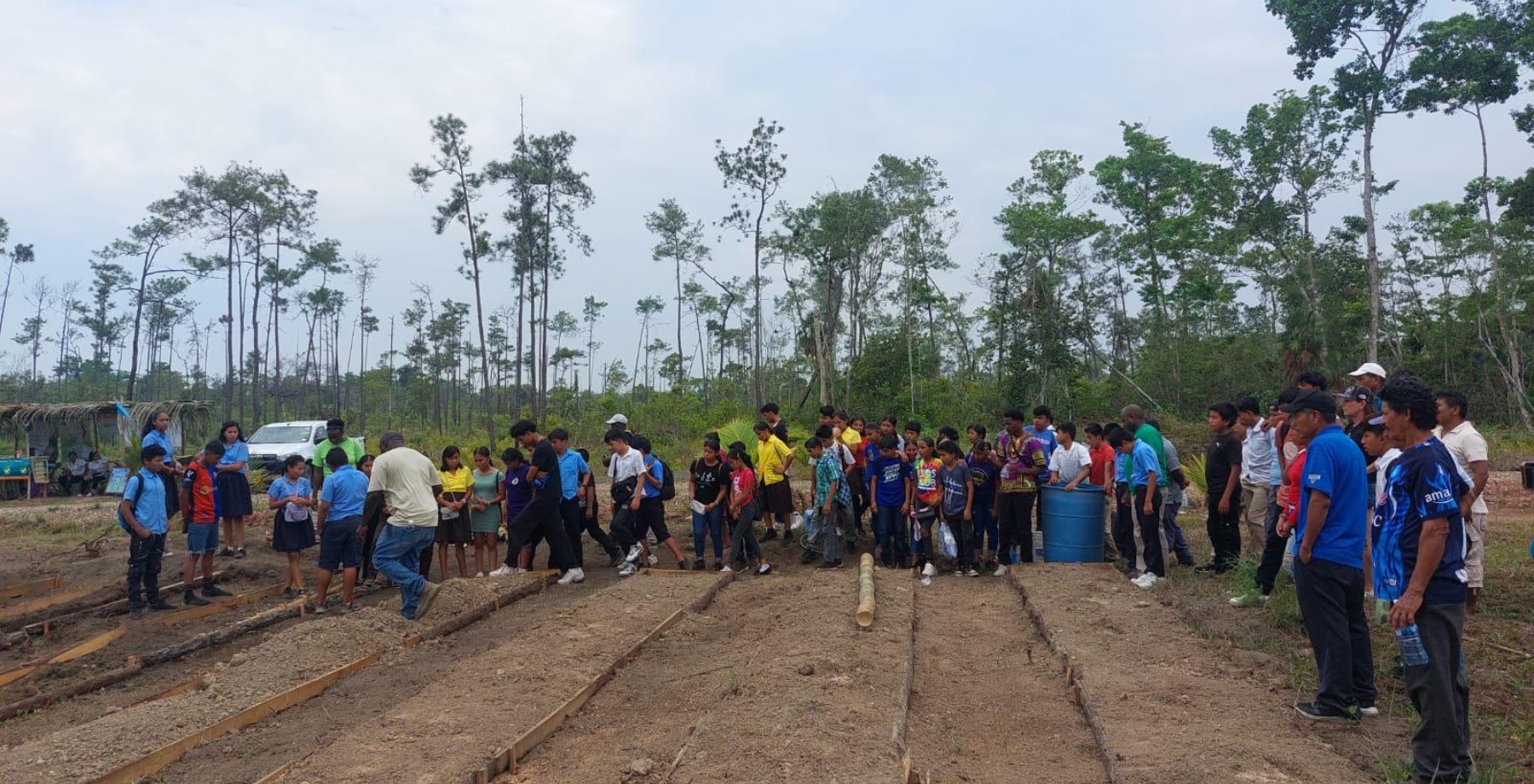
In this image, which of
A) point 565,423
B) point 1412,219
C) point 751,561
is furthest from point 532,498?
point 1412,219

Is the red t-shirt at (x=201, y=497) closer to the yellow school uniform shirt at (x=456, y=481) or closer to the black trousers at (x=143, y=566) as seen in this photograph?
the black trousers at (x=143, y=566)

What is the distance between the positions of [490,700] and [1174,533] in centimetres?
650

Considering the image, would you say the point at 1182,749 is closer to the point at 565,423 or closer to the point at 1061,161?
the point at 565,423

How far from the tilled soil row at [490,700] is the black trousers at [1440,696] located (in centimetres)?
412

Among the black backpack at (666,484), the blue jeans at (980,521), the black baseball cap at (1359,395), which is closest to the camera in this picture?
the black baseball cap at (1359,395)

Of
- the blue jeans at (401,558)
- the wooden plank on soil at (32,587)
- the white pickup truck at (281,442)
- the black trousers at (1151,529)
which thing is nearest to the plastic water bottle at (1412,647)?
the black trousers at (1151,529)

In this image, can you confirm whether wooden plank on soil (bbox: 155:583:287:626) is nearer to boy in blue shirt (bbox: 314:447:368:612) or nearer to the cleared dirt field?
the cleared dirt field

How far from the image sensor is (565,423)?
97.2 feet

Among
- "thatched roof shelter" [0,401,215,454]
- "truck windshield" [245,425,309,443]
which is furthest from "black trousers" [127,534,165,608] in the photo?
"thatched roof shelter" [0,401,215,454]

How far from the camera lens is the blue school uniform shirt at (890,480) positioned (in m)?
9.98

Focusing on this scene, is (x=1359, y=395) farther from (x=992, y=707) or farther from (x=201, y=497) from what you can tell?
(x=201, y=497)

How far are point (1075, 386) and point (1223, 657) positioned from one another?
2249 centimetres

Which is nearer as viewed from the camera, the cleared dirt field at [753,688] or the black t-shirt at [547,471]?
the cleared dirt field at [753,688]

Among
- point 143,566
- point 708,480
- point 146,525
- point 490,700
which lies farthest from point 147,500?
point 708,480
